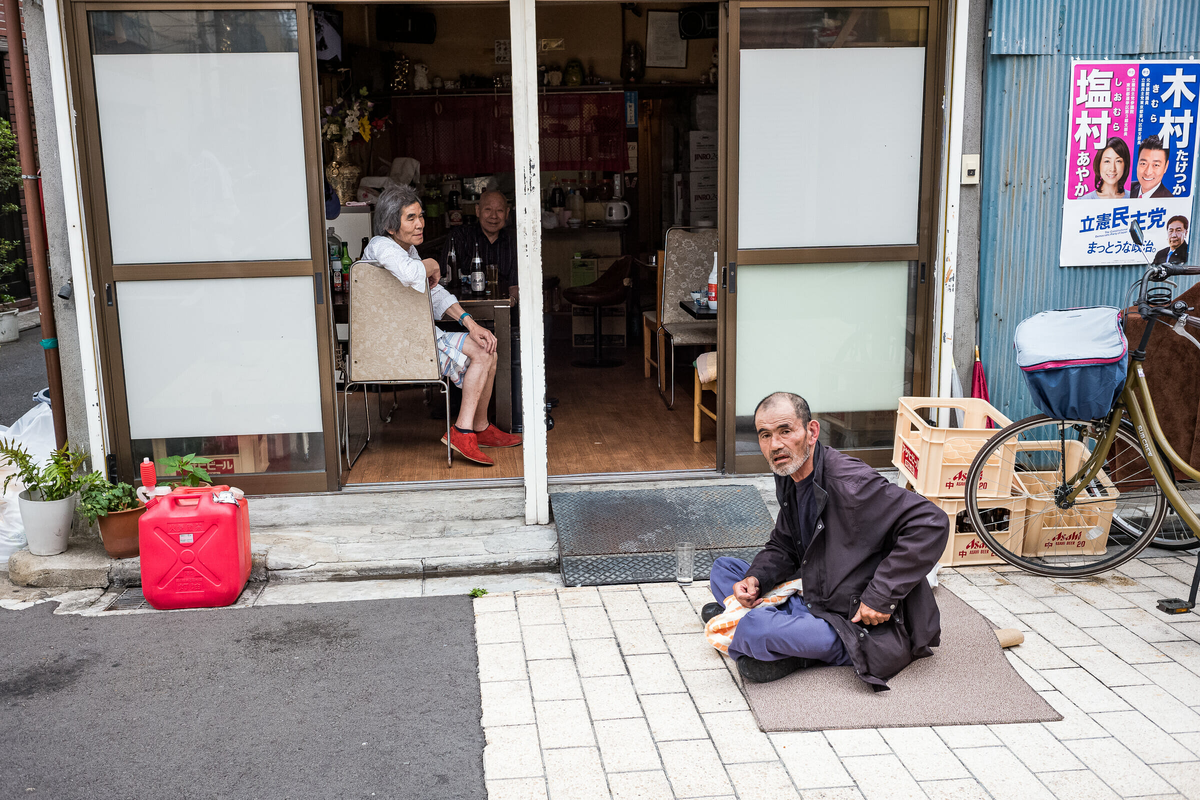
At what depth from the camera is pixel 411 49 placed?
10805 mm

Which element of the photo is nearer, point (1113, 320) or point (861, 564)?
point (861, 564)

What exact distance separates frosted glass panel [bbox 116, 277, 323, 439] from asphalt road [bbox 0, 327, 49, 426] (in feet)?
10.4

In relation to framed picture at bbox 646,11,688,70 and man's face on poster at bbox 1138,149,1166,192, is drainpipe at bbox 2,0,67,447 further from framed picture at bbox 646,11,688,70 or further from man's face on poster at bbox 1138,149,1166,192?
framed picture at bbox 646,11,688,70

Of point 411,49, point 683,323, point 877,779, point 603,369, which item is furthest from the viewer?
point 411,49

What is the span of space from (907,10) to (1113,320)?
6.58 feet

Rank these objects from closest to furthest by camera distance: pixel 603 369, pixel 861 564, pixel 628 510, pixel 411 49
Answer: pixel 861 564 < pixel 628 510 < pixel 603 369 < pixel 411 49

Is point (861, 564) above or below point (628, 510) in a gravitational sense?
above

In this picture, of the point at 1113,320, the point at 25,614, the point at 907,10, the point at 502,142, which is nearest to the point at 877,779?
the point at 1113,320

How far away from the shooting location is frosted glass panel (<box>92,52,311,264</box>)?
4938 millimetres

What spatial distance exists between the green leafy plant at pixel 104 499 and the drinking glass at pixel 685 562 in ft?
8.08

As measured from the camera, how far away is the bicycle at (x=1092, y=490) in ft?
14.1

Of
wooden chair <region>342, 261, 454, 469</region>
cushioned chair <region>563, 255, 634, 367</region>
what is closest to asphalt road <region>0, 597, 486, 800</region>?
wooden chair <region>342, 261, 454, 469</region>

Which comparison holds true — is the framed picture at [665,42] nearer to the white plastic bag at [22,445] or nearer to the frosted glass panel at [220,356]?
the frosted glass panel at [220,356]

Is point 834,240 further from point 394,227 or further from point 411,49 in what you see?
point 411,49
